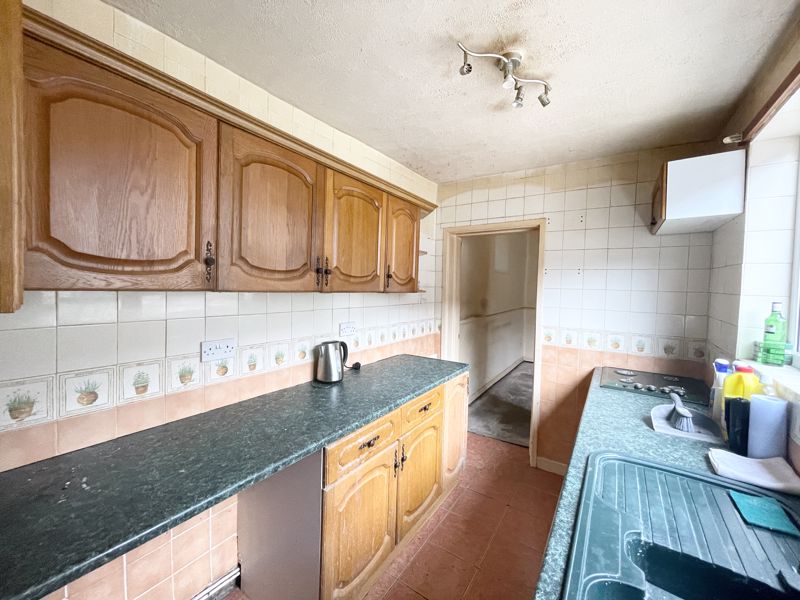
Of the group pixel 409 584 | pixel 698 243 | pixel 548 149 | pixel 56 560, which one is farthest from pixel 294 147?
pixel 698 243

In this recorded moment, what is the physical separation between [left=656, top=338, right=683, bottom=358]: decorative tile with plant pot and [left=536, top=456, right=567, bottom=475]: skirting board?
3.34 feet

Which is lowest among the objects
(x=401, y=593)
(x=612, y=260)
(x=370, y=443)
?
(x=401, y=593)

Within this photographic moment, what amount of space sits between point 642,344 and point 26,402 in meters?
2.83

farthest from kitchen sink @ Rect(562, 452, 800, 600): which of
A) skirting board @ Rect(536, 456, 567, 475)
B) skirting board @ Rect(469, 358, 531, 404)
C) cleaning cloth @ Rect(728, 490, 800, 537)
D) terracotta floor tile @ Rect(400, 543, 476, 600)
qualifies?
skirting board @ Rect(469, 358, 531, 404)

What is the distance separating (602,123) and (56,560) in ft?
8.08

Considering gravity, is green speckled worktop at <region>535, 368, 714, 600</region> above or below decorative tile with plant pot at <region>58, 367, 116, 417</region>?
below

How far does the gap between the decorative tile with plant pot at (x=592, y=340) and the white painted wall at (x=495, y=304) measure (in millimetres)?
1175

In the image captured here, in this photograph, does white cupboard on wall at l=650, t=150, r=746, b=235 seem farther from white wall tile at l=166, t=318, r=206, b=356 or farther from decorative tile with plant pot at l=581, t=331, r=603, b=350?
white wall tile at l=166, t=318, r=206, b=356

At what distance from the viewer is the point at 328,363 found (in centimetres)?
171

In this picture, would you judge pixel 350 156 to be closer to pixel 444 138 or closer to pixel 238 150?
pixel 444 138

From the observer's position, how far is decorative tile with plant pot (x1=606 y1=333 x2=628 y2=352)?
206 centimetres

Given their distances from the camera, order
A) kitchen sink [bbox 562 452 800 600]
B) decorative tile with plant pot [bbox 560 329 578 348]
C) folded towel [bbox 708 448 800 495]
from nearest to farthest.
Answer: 1. kitchen sink [bbox 562 452 800 600]
2. folded towel [bbox 708 448 800 495]
3. decorative tile with plant pot [bbox 560 329 578 348]

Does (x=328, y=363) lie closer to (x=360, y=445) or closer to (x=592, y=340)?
(x=360, y=445)

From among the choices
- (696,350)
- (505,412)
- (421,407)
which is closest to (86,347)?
(421,407)
